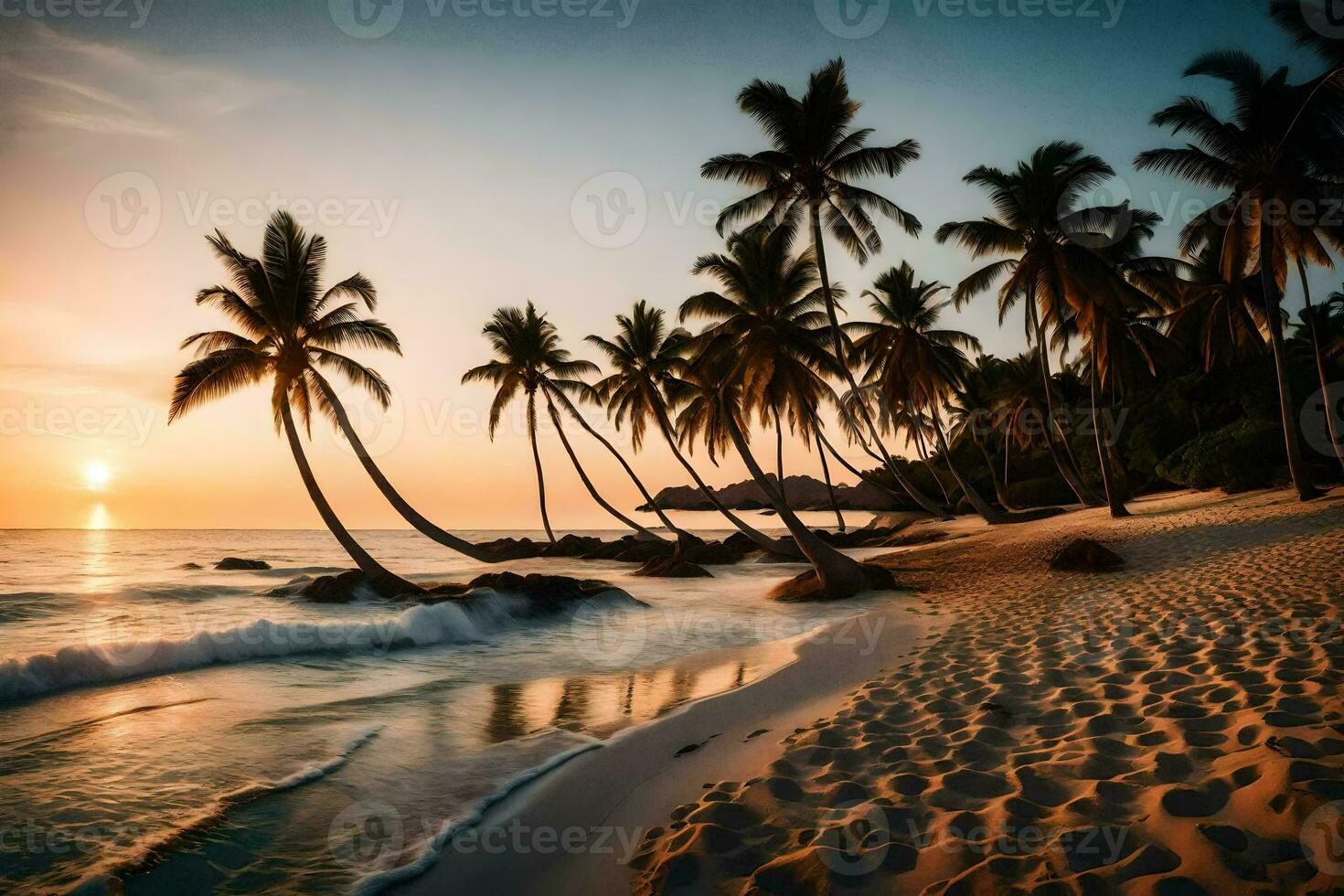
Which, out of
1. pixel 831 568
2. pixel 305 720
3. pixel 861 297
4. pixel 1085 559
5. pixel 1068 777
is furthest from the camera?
pixel 861 297

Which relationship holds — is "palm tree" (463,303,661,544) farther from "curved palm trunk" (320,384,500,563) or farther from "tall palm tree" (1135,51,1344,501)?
"tall palm tree" (1135,51,1344,501)

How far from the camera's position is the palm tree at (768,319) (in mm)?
17922

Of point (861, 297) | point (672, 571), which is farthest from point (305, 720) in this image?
point (861, 297)

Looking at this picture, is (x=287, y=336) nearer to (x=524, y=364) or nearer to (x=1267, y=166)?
(x=524, y=364)

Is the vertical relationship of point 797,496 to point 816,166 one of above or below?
below

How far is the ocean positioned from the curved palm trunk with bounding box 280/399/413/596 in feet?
9.97

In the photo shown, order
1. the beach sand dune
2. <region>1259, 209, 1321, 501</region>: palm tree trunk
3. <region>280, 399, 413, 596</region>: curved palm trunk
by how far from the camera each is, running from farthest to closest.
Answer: <region>280, 399, 413, 596</region>: curved palm trunk → <region>1259, 209, 1321, 501</region>: palm tree trunk → the beach sand dune

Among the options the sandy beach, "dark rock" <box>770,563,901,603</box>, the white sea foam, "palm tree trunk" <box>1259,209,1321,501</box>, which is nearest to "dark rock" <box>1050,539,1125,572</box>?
"dark rock" <box>770,563,901,603</box>

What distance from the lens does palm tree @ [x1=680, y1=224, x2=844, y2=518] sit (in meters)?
17.9

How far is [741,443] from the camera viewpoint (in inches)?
645

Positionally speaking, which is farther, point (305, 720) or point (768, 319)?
point (768, 319)

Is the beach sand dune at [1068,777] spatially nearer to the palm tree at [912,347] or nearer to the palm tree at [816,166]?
the palm tree at [816,166]

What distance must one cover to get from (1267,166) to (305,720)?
912 inches

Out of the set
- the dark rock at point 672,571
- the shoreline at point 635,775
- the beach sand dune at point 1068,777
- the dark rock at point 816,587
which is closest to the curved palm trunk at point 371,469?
the dark rock at point 672,571
